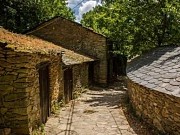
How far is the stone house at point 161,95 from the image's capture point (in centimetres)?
776

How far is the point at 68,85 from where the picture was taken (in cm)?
1543

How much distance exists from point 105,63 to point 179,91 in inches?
626

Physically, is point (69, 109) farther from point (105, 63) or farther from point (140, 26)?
point (105, 63)

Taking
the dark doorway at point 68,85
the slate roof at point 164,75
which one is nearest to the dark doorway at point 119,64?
the dark doorway at point 68,85

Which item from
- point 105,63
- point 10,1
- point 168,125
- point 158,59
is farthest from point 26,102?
point 10,1

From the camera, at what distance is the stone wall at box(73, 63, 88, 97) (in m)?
17.0

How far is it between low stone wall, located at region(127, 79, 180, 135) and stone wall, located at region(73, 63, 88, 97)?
6.67 meters

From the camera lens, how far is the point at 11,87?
7672 millimetres

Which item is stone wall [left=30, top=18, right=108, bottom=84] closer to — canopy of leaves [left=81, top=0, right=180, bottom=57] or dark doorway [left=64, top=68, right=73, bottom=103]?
canopy of leaves [left=81, top=0, right=180, bottom=57]

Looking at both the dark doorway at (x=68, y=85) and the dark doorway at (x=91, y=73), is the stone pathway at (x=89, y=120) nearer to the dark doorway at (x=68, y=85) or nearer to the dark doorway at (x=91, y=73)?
the dark doorway at (x=68, y=85)

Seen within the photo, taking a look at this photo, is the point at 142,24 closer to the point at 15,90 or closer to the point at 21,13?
the point at 21,13

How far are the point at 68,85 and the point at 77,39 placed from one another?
8.44 m

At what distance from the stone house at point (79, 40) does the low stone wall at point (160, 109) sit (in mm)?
12466

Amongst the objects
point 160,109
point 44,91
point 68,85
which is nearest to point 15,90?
point 44,91
